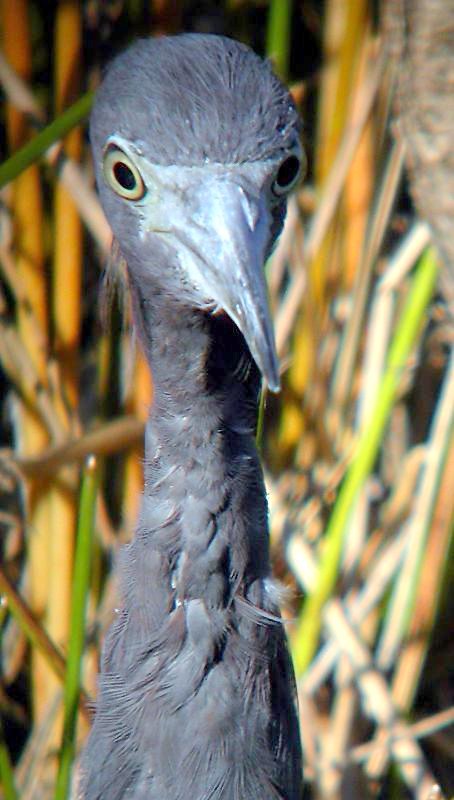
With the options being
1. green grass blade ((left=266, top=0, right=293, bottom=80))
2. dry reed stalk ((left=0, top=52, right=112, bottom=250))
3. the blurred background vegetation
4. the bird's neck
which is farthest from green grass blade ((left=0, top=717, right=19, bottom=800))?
green grass blade ((left=266, top=0, right=293, bottom=80))

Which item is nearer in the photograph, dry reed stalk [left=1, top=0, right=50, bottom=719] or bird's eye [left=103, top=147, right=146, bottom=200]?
bird's eye [left=103, top=147, right=146, bottom=200]

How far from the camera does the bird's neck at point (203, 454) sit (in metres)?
0.84

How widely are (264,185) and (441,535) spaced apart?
2.92 feet

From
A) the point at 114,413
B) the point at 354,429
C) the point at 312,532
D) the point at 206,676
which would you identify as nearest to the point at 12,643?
the point at 114,413

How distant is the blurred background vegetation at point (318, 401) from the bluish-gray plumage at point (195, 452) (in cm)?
43

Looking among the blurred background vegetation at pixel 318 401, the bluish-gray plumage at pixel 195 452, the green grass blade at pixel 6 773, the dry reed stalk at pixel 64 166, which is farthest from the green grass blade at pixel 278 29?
the green grass blade at pixel 6 773

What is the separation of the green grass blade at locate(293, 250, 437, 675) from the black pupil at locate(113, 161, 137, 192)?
56cm

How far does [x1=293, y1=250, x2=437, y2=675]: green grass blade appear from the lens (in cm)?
125

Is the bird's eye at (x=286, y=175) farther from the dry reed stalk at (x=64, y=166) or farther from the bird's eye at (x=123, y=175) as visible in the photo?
the dry reed stalk at (x=64, y=166)

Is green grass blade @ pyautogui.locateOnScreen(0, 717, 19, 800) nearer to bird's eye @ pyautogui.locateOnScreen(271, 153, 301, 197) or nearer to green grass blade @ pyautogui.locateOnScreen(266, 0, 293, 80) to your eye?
bird's eye @ pyautogui.locateOnScreen(271, 153, 301, 197)

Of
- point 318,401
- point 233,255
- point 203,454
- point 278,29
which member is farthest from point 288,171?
point 318,401

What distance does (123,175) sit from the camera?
77 centimetres

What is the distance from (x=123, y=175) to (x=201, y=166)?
7 centimetres

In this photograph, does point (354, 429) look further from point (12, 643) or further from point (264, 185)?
point (264, 185)
